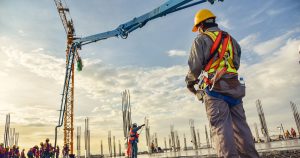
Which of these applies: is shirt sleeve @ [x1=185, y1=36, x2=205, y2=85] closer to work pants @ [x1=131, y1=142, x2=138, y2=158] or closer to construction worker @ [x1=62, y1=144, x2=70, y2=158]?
work pants @ [x1=131, y1=142, x2=138, y2=158]

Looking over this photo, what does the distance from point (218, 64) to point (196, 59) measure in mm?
257

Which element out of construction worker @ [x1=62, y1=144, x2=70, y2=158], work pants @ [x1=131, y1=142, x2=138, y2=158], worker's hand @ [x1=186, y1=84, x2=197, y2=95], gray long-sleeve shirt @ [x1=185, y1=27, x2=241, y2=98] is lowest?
construction worker @ [x1=62, y1=144, x2=70, y2=158]

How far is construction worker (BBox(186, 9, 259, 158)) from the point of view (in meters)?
2.57

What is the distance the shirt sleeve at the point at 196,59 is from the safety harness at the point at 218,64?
106 millimetres

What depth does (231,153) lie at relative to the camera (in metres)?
2.43

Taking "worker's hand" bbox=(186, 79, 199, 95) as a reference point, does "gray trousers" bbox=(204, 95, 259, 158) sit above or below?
below

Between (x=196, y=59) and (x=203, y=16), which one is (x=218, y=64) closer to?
(x=196, y=59)

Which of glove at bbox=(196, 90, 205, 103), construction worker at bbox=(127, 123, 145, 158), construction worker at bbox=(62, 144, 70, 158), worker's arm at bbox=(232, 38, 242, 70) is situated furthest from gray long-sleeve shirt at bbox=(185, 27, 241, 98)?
construction worker at bbox=(62, 144, 70, 158)

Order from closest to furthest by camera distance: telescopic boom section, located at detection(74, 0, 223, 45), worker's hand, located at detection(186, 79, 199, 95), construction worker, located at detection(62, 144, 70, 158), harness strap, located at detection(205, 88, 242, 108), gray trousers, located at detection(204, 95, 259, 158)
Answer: gray trousers, located at detection(204, 95, 259, 158) < harness strap, located at detection(205, 88, 242, 108) < worker's hand, located at detection(186, 79, 199, 95) < telescopic boom section, located at detection(74, 0, 223, 45) < construction worker, located at detection(62, 144, 70, 158)

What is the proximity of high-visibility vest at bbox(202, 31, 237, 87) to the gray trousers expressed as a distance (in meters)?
0.29

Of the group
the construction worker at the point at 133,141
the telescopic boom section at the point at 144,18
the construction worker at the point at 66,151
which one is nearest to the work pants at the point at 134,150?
the construction worker at the point at 133,141

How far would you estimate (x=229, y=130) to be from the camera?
99.7 inches

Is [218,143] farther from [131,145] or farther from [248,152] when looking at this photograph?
[131,145]

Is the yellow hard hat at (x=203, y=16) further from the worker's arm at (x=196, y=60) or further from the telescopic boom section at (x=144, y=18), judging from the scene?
the telescopic boom section at (x=144, y=18)
